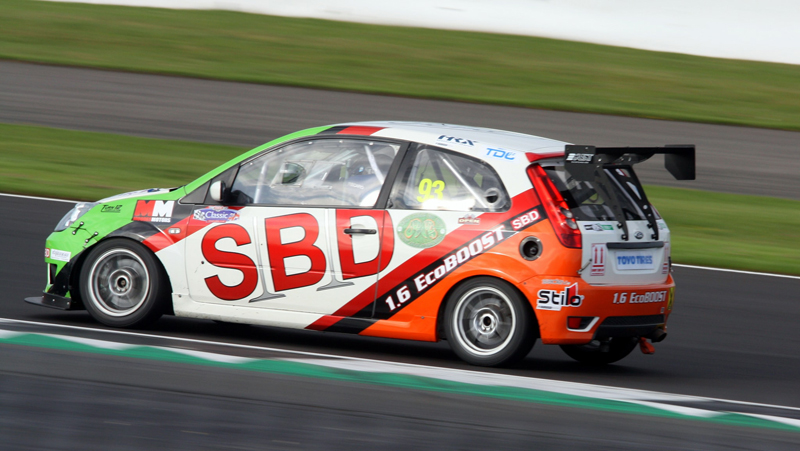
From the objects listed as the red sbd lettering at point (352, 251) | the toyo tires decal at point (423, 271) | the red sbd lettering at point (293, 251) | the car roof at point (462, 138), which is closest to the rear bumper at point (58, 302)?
the red sbd lettering at point (293, 251)

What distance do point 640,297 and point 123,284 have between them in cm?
363

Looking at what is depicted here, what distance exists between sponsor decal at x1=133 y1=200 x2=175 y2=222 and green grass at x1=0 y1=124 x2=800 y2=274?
609 centimetres

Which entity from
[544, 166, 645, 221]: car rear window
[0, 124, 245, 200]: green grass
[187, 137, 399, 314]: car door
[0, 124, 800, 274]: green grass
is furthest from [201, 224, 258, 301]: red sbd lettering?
[0, 124, 245, 200]: green grass

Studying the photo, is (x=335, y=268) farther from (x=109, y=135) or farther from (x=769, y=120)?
(x=769, y=120)

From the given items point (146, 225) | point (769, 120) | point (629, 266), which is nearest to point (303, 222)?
point (146, 225)

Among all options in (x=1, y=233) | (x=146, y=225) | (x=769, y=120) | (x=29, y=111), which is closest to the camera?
(x=146, y=225)

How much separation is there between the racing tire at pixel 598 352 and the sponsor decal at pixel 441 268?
1257 millimetres

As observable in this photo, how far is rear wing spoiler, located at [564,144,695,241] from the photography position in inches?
261

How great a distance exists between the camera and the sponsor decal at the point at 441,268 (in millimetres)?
6688

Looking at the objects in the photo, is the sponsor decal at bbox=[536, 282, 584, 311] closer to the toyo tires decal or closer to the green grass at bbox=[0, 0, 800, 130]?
the toyo tires decal

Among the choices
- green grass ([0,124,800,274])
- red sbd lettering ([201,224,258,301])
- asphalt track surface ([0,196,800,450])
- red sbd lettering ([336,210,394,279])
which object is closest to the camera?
asphalt track surface ([0,196,800,450])

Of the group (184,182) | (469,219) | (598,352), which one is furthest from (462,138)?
(184,182)

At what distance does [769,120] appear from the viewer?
2261 centimetres

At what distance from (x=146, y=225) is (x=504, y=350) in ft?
8.92
